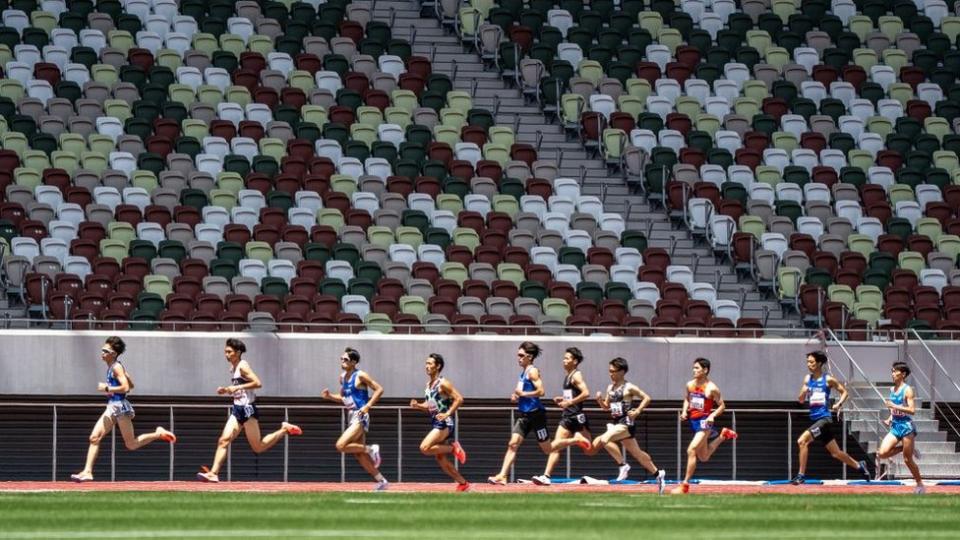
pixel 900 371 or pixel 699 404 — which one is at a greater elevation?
pixel 900 371

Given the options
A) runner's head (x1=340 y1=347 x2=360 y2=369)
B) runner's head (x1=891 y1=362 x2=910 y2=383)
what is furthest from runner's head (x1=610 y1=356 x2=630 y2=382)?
runner's head (x1=891 y1=362 x2=910 y2=383)

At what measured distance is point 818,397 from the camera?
23.9 m

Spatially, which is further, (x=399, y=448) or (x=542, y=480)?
(x=399, y=448)

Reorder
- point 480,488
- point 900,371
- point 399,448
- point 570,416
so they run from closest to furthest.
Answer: point 480,488 < point 900,371 < point 570,416 < point 399,448

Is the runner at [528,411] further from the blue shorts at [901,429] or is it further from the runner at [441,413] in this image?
the blue shorts at [901,429]

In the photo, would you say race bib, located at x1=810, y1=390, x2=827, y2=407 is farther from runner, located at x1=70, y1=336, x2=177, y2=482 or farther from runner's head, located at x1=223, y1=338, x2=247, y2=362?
runner, located at x1=70, y1=336, x2=177, y2=482

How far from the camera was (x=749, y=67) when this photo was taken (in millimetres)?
39344

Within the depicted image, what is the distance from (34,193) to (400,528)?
1860cm

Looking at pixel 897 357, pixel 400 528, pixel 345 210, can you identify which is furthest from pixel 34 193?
pixel 400 528

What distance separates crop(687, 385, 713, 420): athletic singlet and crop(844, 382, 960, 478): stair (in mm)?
6778

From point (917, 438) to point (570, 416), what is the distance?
7886mm

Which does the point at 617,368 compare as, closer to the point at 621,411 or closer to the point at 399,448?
the point at 621,411

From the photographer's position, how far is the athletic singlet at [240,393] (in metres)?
22.1

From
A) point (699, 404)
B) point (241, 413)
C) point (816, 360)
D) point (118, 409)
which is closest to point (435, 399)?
point (241, 413)
